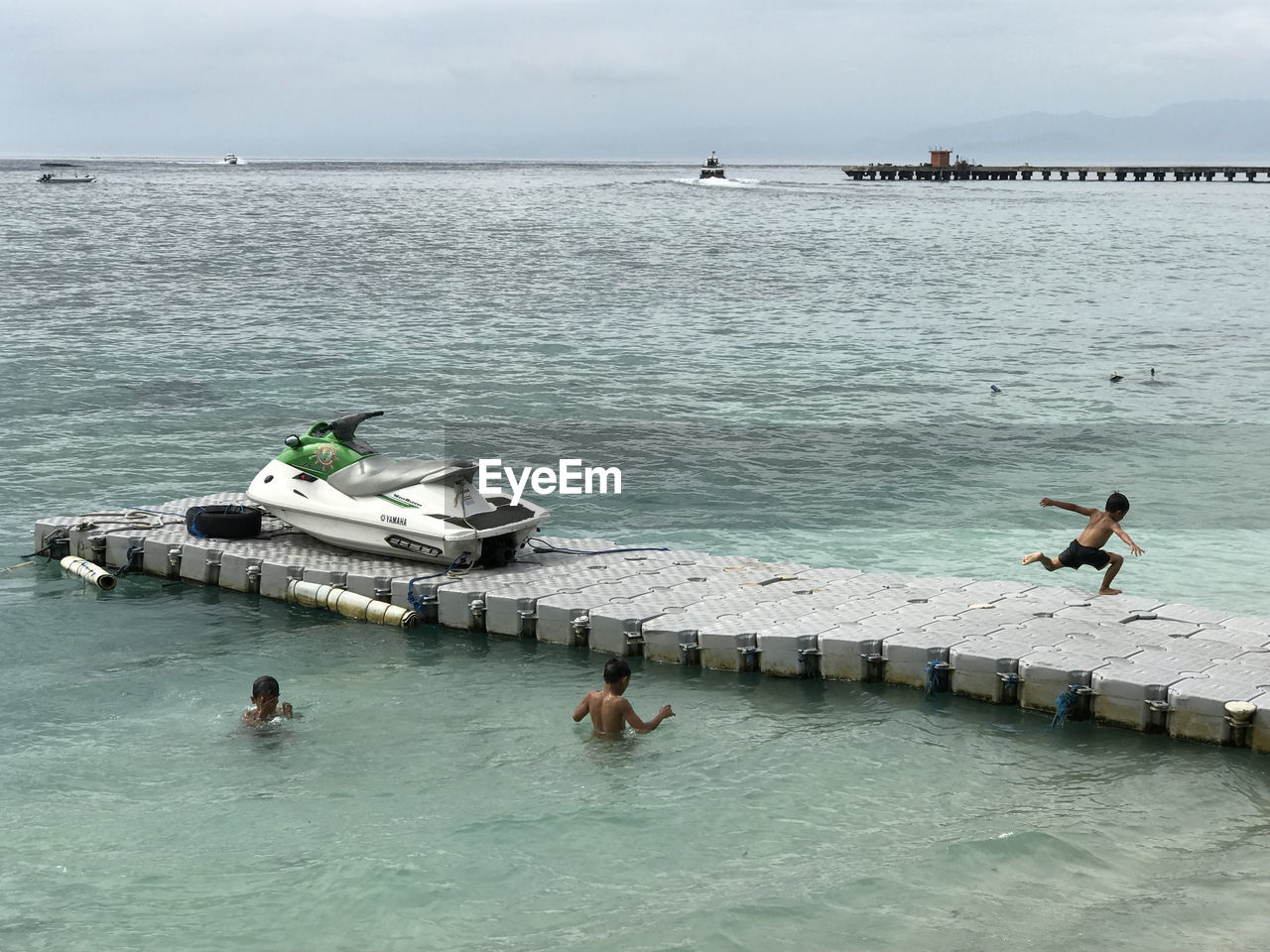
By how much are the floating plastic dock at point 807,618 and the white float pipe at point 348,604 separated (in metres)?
0.03

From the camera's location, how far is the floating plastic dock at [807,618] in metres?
13.3

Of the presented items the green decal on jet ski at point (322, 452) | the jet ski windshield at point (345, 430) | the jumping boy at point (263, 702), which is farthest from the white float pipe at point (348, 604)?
the jumping boy at point (263, 702)

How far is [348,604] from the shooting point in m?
17.0

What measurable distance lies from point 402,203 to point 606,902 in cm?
14730

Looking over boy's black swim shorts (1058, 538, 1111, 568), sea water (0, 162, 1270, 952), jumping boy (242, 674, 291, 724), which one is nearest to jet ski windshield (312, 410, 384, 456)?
sea water (0, 162, 1270, 952)

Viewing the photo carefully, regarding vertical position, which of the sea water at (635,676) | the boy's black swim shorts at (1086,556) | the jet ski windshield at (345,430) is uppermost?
the jet ski windshield at (345,430)

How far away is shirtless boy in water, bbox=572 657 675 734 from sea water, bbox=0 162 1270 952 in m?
0.21

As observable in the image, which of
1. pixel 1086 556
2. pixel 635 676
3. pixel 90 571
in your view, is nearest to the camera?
pixel 635 676

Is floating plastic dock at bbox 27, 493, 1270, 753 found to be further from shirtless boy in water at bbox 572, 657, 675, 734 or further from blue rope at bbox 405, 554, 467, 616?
shirtless boy in water at bbox 572, 657, 675, 734

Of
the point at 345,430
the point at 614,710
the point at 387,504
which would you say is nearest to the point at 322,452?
the point at 345,430

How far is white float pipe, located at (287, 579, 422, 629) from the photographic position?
16641 millimetres

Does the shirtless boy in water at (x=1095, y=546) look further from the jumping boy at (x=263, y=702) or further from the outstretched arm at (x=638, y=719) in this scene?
the jumping boy at (x=263, y=702)

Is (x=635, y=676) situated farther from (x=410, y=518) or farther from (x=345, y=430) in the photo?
(x=345, y=430)

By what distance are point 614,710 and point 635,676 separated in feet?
6.39
